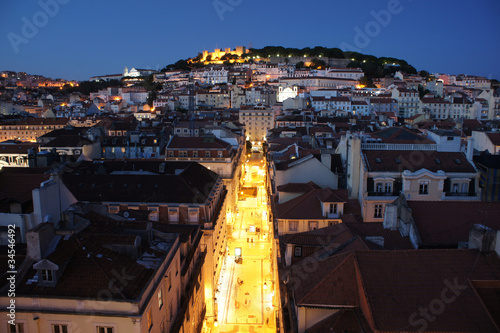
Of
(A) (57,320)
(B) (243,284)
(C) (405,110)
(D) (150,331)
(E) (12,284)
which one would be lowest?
(B) (243,284)

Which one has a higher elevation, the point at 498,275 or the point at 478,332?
the point at 498,275

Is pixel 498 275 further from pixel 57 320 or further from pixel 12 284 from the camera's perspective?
pixel 12 284

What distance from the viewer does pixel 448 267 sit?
15.8m

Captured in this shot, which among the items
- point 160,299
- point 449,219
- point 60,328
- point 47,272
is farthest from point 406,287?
point 47,272

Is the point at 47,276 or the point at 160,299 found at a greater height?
the point at 47,276

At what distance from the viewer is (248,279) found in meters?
39.0

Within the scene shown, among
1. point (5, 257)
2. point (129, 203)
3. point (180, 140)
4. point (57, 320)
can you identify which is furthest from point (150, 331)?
point (180, 140)

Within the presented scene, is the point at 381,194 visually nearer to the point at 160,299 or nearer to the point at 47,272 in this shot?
the point at 160,299

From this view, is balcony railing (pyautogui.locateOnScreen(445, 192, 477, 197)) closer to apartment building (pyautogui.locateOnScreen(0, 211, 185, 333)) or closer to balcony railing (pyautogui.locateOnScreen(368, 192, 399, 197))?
balcony railing (pyautogui.locateOnScreen(368, 192, 399, 197))

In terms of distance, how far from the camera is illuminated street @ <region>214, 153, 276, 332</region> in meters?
32.0

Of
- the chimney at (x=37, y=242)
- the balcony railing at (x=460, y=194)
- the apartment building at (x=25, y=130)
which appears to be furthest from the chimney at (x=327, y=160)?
the apartment building at (x=25, y=130)

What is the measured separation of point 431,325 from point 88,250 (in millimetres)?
13730

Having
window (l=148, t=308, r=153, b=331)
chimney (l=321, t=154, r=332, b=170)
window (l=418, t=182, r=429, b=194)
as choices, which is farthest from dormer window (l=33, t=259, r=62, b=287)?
chimney (l=321, t=154, r=332, b=170)

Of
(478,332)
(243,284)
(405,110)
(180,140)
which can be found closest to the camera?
(478,332)
